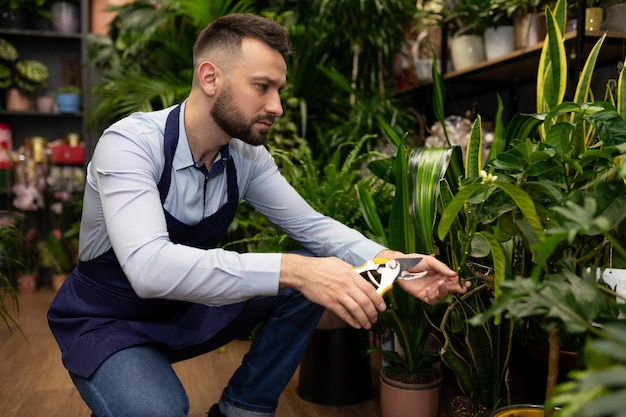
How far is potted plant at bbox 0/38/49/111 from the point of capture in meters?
4.15

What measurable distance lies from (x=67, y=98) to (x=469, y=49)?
9.73 feet

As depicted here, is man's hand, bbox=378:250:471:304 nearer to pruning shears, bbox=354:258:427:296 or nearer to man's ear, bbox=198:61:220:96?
pruning shears, bbox=354:258:427:296

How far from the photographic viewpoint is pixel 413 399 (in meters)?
1.78

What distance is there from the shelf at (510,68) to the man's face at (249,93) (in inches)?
44.4

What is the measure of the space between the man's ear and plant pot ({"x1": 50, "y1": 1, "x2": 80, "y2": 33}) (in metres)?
3.25

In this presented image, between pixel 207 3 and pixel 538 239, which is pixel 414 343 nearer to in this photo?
pixel 538 239

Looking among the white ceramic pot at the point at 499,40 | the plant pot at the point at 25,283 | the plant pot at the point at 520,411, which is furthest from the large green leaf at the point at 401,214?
the plant pot at the point at 25,283

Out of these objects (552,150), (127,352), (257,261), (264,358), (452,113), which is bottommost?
(264,358)

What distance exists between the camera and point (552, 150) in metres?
1.18

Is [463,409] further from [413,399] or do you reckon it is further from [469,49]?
[469,49]

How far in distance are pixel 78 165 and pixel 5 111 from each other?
620 millimetres

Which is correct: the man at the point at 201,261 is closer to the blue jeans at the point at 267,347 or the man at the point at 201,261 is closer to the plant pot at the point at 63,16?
the blue jeans at the point at 267,347

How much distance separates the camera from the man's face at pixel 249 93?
158cm

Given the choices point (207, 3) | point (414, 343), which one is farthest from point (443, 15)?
point (414, 343)
